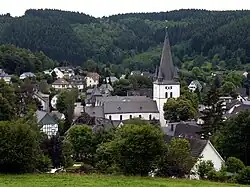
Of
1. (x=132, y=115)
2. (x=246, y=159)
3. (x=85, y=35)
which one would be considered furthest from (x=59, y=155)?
(x=85, y=35)

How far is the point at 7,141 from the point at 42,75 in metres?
74.7

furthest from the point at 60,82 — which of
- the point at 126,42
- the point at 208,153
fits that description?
the point at 126,42

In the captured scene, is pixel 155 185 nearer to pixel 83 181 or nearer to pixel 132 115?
pixel 83 181

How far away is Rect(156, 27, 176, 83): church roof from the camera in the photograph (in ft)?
216

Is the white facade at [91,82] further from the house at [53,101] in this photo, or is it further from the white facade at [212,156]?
the white facade at [212,156]

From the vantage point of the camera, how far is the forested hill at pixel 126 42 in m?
136

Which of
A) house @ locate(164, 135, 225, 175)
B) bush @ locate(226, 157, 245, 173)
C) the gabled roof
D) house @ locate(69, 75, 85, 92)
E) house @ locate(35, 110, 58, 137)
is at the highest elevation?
the gabled roof

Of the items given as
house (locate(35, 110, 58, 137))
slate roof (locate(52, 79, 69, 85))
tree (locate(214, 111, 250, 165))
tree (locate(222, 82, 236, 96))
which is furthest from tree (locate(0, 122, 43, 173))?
slate roof (locate(52, 79, 69, 85))

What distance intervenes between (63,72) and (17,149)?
285 feet

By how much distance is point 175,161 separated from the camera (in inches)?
1062

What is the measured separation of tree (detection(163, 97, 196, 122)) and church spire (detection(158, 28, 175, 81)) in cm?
577

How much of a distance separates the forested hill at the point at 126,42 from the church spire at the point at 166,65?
60.4m

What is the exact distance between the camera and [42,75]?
322 ft

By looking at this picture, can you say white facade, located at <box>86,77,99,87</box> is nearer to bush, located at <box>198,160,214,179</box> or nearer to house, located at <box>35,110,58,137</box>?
house, located at <box>35,110,58,137</box>
